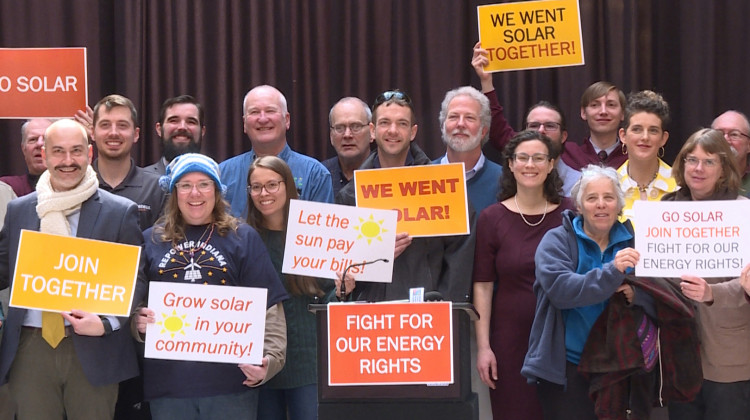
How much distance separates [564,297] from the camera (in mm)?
4141

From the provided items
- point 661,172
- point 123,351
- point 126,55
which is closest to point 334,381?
point 123,351

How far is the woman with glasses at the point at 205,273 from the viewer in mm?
4227

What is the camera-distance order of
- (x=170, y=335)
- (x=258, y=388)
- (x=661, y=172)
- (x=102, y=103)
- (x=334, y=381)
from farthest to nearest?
(x=102, y=103)
(x=661, y=172)
(x=258, y=388)
(x=170, y=335)
(x=334, y=381)

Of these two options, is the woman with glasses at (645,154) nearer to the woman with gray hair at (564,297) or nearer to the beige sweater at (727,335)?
the woman with gray hair at (564,297)

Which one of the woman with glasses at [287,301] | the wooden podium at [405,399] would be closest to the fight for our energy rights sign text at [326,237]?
the woman with glasses at [287,301]

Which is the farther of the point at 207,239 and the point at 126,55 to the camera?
the point at 126,55

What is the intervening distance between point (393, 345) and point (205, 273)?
3.40ft

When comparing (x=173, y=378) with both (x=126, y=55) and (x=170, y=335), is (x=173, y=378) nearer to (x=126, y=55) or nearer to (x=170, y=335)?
(x=170, y=335)

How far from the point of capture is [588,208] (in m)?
4.26

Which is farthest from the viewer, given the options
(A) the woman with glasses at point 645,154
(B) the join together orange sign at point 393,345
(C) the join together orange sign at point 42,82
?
(C) the join together orange sign at point 42,82

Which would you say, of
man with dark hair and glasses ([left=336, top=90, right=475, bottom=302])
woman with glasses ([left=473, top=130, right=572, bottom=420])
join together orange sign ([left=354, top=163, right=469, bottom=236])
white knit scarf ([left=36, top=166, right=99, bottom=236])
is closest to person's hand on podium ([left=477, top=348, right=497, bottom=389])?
woman with glasses ([left=473, top=130, right=572, bottom=420])

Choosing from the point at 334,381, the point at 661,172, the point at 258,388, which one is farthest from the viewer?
the point at 661,172

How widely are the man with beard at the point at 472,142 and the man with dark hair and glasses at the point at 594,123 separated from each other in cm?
37

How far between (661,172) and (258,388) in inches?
88.8
